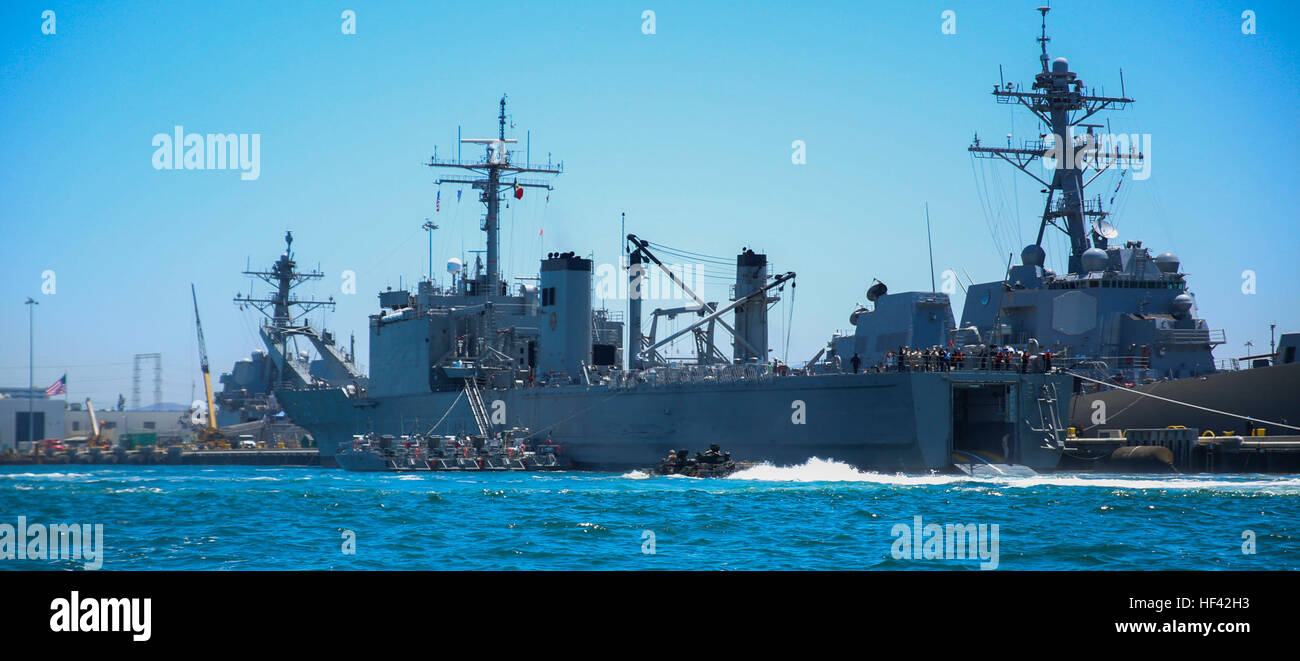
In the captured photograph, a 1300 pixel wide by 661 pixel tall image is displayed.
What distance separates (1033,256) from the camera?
48.6 metres

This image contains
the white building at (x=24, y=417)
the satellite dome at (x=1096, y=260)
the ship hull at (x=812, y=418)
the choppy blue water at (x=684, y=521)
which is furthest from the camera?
the satellite dome at (x=1096, y=260)

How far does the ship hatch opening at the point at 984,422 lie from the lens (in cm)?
3544

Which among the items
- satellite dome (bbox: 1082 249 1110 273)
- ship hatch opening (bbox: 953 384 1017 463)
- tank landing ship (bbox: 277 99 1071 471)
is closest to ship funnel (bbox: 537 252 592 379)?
tank landing ship (bbox: 277 99 1071 471)

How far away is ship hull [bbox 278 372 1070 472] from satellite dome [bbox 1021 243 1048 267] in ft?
43.1

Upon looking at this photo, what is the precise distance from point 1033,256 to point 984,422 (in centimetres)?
1437

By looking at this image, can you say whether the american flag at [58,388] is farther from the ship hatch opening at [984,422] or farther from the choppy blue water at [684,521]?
the ship hatch opening at [984,422]

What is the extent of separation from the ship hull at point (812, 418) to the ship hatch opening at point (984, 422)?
0.03m

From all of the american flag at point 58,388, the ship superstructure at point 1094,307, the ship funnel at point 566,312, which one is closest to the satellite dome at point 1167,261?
the ship superstructure at point 1094,307

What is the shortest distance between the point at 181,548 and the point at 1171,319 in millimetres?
37007

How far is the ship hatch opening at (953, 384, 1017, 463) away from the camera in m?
35.4

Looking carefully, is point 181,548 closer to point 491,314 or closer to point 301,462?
point 491,314
